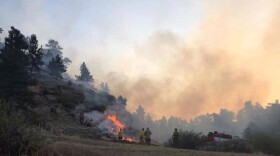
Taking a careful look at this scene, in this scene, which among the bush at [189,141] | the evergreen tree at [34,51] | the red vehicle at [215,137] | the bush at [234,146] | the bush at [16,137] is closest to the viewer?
the bush at [16,137]

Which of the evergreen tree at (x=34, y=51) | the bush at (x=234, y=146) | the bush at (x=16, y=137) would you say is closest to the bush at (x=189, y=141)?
the bush at (x=234, y=146)

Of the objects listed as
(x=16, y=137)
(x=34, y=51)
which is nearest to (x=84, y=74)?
(x=34, y=51)

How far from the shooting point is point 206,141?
41.3 metres

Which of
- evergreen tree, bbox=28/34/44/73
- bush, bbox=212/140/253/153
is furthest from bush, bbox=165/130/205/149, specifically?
evergreen tree, bbox=28/34/44/73

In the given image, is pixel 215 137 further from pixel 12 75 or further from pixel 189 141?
pixel 12 75

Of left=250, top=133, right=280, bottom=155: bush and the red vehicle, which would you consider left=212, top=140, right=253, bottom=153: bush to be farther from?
left=250, top=133, right=280, bottom=155: bush

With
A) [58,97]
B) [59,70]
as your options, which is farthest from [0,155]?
[59,70]

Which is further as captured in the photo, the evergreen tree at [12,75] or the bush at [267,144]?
the evergreen tree at [12,75]

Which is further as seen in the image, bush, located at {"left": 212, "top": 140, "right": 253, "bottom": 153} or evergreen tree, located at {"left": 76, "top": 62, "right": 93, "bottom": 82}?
evergreen tree, located at {"left": 76, "top": 62, "right": 93, "bottom": 82}

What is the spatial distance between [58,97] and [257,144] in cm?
3786

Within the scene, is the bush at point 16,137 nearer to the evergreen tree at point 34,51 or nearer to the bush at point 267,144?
the bush at point 267,144

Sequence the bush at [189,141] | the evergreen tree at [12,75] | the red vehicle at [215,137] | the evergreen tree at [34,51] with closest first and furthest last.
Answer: the bush at [189,141] < the red vehicle at [215,137] < the evergreen tree at [12,75] < the evergreen tree at [34,51]

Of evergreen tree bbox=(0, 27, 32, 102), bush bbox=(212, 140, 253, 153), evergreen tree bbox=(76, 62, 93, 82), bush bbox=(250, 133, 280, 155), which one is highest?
evergreen tree bbox=(76, 62, 93, 82)

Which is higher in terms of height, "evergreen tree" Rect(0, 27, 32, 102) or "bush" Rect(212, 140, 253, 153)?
"evergreen tree" Rect(0, 27, 32, 102)
